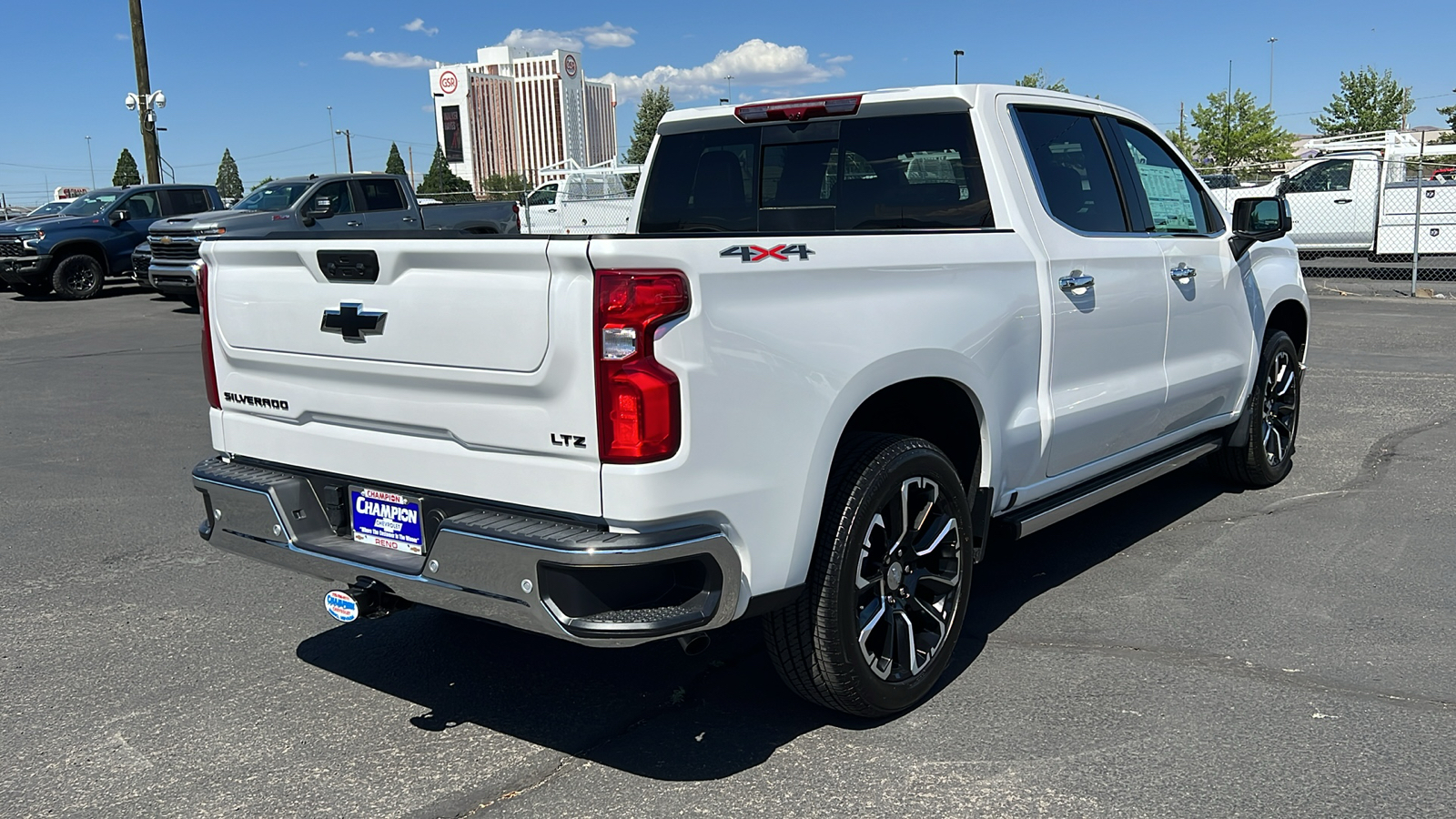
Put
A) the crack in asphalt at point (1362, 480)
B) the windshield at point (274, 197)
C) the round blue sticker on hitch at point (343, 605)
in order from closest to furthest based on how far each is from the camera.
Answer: the round blue sticker on hitch at point (343, 605) → the crack in asphalt at point (1362, 480) → the windshield at point (274, 197)

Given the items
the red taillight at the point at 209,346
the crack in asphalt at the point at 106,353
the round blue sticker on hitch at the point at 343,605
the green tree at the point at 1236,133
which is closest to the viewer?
the round blue sticker on hitch at the point at 343,605

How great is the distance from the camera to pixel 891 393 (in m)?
3.87

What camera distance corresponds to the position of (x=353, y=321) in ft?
11.3

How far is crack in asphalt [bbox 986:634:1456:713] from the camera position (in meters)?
3.81

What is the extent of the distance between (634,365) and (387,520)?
101 cm

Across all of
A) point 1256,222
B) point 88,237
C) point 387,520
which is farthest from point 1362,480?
point 88,237

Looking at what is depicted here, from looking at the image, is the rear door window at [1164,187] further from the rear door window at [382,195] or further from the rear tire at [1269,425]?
the rear door window at [382,195]

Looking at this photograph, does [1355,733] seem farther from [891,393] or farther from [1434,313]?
[1434,313]

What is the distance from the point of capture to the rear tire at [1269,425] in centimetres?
629

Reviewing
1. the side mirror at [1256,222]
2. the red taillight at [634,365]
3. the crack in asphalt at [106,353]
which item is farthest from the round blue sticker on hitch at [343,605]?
the crack in asphalt at [106,353]

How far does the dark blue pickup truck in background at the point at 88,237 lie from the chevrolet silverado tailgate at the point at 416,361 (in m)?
18.7

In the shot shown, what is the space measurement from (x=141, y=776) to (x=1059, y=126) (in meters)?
3.94

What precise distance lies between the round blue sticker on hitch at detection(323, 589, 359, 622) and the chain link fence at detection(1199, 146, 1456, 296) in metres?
19.1

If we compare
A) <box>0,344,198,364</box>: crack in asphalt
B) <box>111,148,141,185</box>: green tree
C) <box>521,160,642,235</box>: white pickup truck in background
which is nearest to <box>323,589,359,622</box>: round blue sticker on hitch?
<box>0,344,198,364</box>: crack in asphalt
